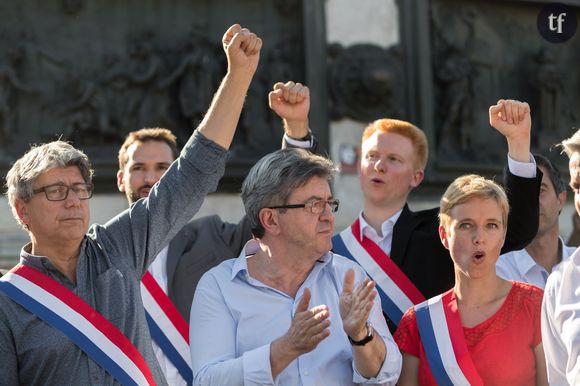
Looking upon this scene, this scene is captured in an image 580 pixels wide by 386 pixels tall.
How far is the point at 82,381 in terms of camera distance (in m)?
3.48

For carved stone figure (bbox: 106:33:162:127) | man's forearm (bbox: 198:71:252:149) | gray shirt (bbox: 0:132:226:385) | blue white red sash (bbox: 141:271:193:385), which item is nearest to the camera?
gray shirt (bbox: 0:132:226:385)

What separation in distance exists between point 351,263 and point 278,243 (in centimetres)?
24

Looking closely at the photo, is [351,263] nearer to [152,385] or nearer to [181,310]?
[152,385]

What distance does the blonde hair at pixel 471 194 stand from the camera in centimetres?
412

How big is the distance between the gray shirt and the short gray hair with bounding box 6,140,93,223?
0.58ft

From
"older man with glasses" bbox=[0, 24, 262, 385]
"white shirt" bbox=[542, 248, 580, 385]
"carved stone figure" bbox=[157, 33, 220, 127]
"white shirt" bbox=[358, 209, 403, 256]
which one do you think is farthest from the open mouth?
"carved stone figure" bbox=[157, 33, 220, 127]

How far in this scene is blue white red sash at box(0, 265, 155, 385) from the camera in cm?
350

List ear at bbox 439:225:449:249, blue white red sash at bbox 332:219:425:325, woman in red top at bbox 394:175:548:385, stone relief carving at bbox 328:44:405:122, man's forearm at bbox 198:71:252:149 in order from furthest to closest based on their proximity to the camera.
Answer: stone relief carving at bbox 328:44:405:122 < blue white red sash at bbox 332:219:425:325 < ear at bbox 439:225:449:249 < woman in red top at bbox 394:175:548:385 < man's forearm at bbox 198:71:252:149

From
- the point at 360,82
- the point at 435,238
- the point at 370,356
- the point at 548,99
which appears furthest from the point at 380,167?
the point at 548,99

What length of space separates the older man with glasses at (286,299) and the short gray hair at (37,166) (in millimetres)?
545

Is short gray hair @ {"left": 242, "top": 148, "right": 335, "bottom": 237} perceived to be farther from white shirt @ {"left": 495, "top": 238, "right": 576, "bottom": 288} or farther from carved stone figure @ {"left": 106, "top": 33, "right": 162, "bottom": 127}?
carved stone figure @ {"left": 106, "top": 33, "right": 162, "bottom": 127}

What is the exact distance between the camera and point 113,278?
364 centimetres

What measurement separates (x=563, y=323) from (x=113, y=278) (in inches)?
52.8

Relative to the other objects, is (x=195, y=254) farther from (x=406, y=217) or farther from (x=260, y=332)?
(x=260, y=332)
